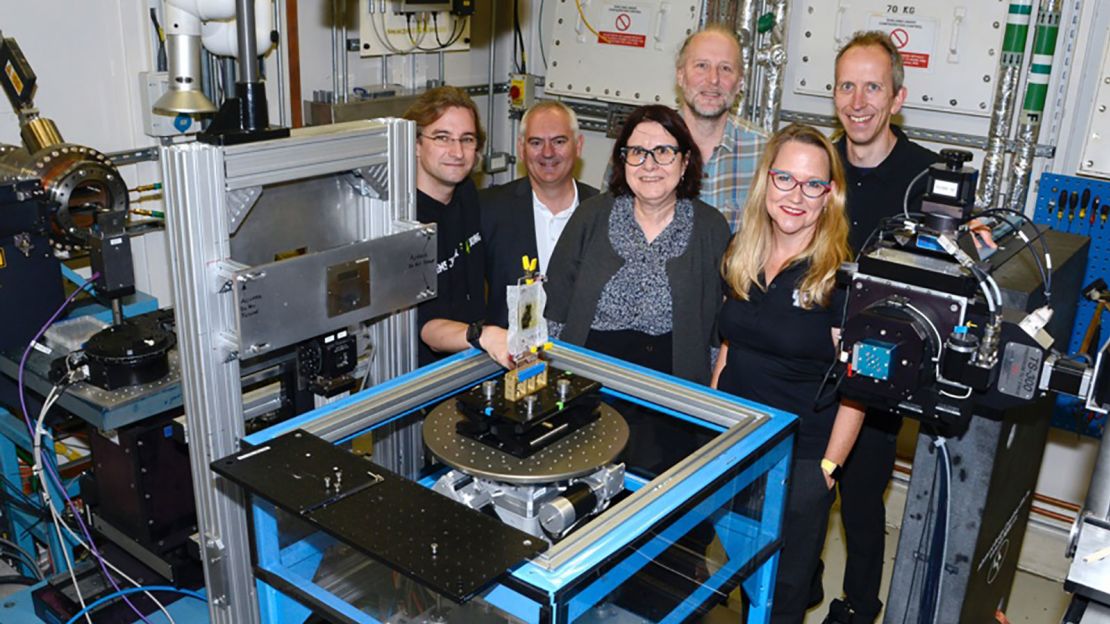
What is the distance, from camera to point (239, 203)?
1.71 metres

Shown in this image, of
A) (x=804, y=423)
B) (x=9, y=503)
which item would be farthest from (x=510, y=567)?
(x=9, y=503)

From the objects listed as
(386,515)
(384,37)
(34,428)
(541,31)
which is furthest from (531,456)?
(541,31)

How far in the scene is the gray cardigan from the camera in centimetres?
227

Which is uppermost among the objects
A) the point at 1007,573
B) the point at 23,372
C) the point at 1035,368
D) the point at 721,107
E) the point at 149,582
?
the point at 721,107

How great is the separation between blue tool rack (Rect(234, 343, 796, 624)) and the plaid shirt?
865mm

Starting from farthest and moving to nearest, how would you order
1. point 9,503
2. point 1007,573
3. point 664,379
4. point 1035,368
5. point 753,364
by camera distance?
1. point 9,503
2. point 1007,573
3. point 753,364
4. point 664,379
5. point 1035,368

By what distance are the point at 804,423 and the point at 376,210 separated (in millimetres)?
1058

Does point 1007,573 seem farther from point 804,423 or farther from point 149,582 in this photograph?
point 149,582

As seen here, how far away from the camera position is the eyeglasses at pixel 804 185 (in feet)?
6.95

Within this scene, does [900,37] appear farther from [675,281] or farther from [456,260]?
[456,260]

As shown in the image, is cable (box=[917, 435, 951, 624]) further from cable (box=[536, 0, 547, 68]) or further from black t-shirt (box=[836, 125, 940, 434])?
cable (box=[536, 0, 547, 68])

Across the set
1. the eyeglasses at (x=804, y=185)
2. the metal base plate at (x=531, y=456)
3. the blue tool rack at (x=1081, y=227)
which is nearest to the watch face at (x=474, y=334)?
the metal base plate at (x=531, y=456)

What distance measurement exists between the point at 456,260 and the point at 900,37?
1731 millimetres

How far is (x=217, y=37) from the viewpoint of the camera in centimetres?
290
